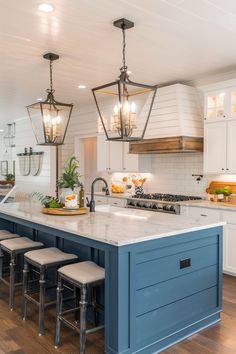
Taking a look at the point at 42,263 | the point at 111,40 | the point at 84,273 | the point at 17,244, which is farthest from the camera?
the point at 111,40

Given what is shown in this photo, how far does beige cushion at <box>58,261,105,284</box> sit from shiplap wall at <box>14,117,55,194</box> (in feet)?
19.7

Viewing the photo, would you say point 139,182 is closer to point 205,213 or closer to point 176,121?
point 176,121

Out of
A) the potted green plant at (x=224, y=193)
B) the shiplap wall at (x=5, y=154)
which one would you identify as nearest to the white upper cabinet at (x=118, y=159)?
the potted green plant at (x=224, y=193)

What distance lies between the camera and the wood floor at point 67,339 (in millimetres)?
2668

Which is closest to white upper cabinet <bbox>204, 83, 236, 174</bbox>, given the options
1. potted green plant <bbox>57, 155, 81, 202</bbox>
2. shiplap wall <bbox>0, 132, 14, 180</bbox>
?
potted green plant <bbox>57, 155, 81, 202</bbox>

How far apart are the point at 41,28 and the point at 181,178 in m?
3.38

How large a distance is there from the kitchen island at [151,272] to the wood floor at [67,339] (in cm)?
11

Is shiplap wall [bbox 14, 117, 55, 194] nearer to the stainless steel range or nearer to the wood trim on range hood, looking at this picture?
the stainless steel range

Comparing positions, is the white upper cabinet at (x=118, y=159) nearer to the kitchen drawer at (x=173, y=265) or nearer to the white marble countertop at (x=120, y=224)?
the white marble countertop at (x=120, y=224)

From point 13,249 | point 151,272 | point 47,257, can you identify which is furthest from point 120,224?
point 13,249

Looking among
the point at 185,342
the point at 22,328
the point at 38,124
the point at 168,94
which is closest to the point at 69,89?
the point at 168,94

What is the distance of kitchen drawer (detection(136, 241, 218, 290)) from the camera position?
8.34 ft

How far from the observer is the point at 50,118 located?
152 inches

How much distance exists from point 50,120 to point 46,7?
1.22 m
